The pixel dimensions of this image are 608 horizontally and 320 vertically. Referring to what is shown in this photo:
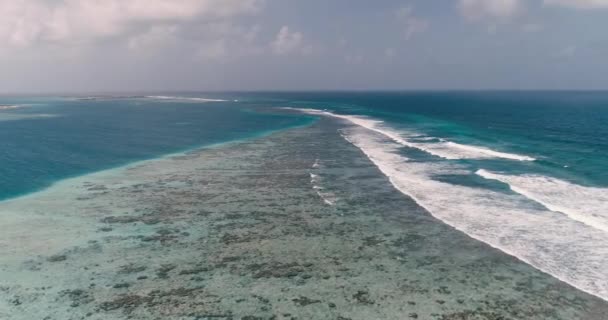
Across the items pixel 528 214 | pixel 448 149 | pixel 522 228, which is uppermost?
pixel 448 149

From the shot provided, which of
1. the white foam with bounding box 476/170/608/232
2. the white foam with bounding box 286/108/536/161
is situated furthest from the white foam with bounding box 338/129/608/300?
the white foam with bounding box 286/108/536/161

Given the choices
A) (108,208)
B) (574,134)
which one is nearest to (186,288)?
(108,208)

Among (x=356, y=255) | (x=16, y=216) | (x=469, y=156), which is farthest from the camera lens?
(x=469, y=156)

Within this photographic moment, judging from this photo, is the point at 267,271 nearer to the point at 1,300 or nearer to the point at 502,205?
the point at 1,300

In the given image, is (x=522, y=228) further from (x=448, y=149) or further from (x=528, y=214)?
(x=448, y=149)

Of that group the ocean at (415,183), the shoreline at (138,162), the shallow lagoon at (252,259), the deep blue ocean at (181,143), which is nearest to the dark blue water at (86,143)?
the deep blue ocean at (181,143)

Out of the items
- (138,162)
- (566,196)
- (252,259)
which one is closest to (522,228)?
(566,196)
